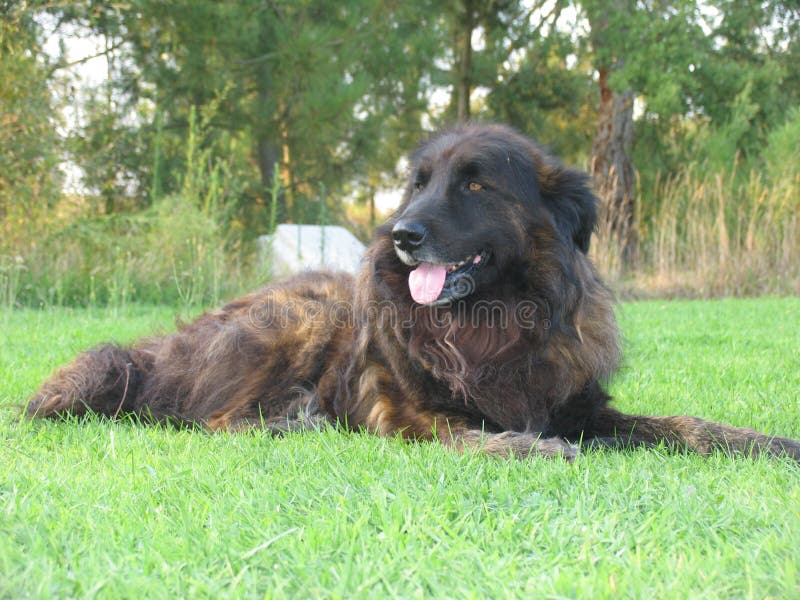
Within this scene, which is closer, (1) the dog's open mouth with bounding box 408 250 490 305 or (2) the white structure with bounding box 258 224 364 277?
(1) the dog's open mouth with bounding box 408 250 490 305

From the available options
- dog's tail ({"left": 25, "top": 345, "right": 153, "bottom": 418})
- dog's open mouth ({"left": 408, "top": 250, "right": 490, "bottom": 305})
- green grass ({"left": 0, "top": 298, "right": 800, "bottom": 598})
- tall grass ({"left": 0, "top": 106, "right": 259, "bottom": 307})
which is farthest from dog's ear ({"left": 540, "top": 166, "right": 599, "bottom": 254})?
tall grass ({"left": 0, "top": 106, "right": 259, "bottom": 307})

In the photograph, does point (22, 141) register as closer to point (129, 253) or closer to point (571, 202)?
point (129, 253)

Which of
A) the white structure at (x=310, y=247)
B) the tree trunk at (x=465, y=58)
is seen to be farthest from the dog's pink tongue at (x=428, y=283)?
the tree trunk at (x=465, y=58)

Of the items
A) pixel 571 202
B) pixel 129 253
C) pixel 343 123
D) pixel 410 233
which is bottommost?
pixel 129 253

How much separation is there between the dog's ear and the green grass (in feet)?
3.56

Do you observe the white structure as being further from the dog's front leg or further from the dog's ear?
the dog's front leg

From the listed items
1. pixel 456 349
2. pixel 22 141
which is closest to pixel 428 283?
Answer: pixel 456 349

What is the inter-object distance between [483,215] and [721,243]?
25.3 feet

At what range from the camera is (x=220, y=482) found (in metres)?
2.23

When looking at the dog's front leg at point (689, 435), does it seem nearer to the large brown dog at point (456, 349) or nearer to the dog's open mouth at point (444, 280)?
the large brown dog at point (456, 349)

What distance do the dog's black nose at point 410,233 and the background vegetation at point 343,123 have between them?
80.4 inches

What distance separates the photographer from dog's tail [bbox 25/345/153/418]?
3303 mm

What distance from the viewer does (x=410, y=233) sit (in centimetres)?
296

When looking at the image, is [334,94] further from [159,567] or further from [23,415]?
[159,567]
